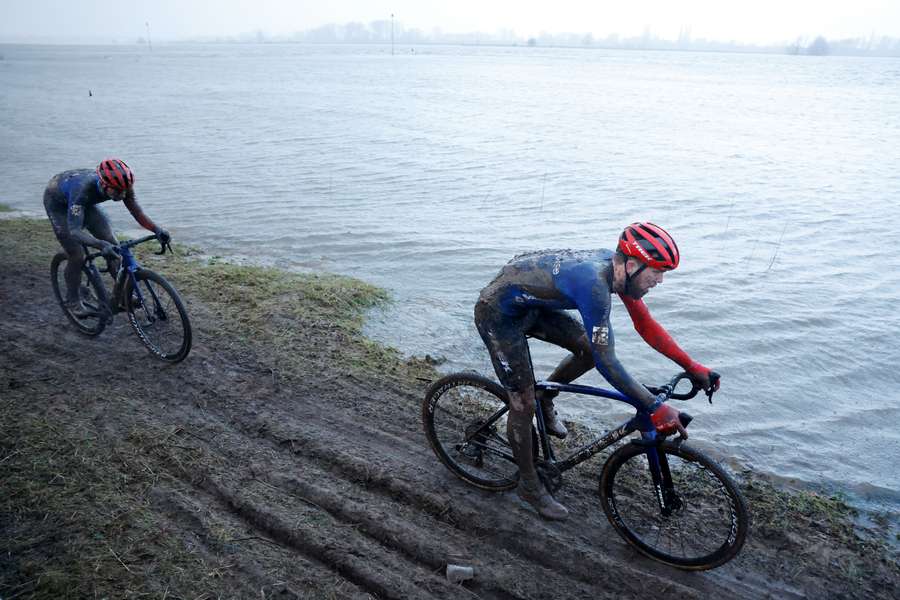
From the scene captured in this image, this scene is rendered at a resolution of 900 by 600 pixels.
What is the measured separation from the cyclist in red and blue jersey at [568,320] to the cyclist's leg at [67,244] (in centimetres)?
607

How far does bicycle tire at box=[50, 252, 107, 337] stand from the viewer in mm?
8156

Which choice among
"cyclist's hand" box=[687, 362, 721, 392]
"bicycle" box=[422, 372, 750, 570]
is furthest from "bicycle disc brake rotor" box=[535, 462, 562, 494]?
"cyclist's hand" box=[687, 362, 721, 392]

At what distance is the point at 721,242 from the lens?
46.8ft

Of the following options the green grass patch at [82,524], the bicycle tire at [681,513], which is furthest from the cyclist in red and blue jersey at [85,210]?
the bicycle tire at [681,513]

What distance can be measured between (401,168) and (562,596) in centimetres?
1952

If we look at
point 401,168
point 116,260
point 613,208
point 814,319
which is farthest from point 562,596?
point 401,168

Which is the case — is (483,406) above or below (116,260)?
below

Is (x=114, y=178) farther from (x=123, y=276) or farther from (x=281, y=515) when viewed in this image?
(x=281, y=515)

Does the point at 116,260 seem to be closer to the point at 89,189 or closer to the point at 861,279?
the point at 89,189

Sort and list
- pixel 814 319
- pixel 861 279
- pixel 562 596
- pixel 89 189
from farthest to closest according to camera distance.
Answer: pixel 861 279 → pixel 814 319 → pixel 89 189 → pixel 562 596

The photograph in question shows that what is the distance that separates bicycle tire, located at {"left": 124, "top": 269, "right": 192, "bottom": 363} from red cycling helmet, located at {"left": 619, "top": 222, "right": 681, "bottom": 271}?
5.71 meters

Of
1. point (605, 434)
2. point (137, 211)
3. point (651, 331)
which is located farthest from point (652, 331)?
point (137, 211)

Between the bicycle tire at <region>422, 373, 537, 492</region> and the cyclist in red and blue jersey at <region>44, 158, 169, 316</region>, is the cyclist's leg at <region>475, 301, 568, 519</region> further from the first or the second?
the cyclist in red and blue jersey at <region>44, 158, 169, 316</region>

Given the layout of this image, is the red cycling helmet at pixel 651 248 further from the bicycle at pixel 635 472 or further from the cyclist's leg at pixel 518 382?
the cyclist's leg at pixel 518 382
